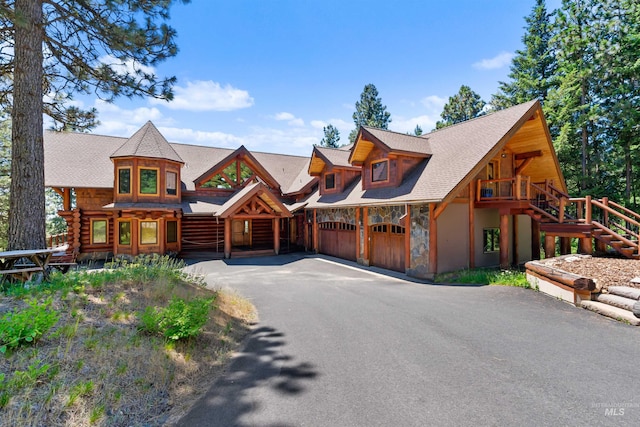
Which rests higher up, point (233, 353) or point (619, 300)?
point (619, 300)

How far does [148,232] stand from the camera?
58.3 ft

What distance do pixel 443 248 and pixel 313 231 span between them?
9.76m

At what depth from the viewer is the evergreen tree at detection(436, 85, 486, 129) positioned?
36031 mm

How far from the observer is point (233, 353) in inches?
216

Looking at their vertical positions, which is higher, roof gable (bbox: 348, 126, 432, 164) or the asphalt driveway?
roof gable (bbox: 348, 126, 432, 164)

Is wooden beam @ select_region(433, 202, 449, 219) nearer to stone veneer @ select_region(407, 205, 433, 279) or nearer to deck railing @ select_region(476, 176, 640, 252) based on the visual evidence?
stone veneer @ select_region(407, 205, 433, 279)

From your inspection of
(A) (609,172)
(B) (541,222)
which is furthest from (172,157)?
(A) (609,172)

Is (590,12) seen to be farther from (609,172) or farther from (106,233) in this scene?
(106,233)

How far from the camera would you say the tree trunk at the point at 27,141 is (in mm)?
7035

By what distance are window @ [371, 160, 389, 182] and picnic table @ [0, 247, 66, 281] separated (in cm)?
1291

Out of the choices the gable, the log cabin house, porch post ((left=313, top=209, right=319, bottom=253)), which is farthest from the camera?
the gable

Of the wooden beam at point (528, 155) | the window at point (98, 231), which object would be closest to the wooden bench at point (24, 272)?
the window at point (98, 231)

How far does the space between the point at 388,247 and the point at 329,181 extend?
23.7ft

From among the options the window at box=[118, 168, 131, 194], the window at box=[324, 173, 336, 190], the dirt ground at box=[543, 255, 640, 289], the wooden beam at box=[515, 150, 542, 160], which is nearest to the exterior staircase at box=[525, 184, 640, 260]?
the dirt ground at box=[543, 255, 640, 289]
